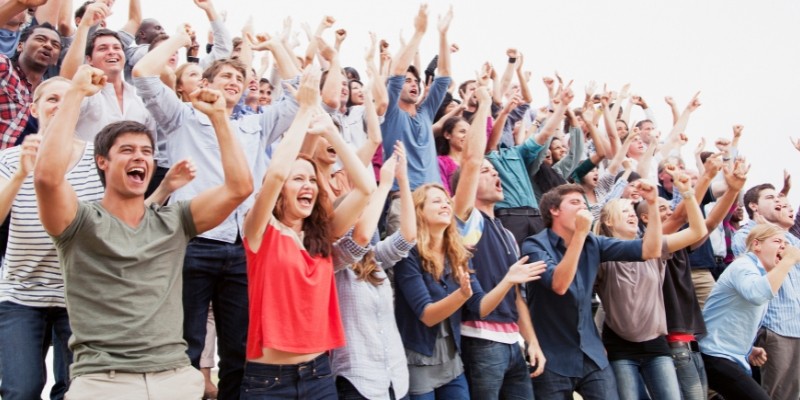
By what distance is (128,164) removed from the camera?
3406 millimetres

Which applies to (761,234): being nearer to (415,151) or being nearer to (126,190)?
(415,151)

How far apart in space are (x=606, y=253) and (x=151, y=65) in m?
3.11

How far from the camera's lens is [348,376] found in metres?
4.12

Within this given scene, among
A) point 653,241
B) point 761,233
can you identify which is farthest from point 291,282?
point 761,233

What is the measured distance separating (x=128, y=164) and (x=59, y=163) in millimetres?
404

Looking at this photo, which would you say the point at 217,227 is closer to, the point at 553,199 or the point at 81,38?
the point at 81,38

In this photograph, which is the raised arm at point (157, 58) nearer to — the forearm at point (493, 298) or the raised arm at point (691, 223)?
the forearm at point (493, 298)

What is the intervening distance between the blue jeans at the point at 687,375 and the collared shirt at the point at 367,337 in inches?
96.4

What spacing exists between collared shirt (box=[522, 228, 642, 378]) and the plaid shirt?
10.7ft

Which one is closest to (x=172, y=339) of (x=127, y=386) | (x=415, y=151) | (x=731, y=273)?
(x=127, y=386)

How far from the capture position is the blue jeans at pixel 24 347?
361cm

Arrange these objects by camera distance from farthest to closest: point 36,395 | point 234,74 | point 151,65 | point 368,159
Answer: point 368,159 → point 234,74 → point 151,65 → point 36,395

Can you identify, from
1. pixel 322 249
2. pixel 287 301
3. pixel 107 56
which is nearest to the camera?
pixel 287 301

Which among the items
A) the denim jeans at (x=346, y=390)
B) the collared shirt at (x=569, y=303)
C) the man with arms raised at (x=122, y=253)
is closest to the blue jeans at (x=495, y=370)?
the collared shirt at (x=569, y=303)
